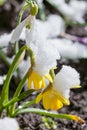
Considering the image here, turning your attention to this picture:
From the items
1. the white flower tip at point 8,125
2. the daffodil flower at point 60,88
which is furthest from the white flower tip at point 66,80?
the white flower tip at point 8,125

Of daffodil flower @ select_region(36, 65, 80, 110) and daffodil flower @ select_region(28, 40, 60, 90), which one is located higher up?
daffodil flower @ select_region(28, 40, 60, 90)

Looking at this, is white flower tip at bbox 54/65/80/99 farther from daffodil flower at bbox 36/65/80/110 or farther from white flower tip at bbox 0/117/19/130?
white flower tip at bbox 0/117/19/130

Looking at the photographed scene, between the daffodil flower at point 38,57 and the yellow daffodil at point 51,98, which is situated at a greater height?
the daffodil flower at point 38,57

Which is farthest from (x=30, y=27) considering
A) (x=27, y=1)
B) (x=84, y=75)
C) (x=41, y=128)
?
(x=84, y=75)

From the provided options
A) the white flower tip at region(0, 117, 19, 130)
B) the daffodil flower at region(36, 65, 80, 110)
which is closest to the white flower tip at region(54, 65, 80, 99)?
the daffodil flower at region(36, 65, 80, 110)

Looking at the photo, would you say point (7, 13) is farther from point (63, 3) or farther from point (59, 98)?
point (59, 98)

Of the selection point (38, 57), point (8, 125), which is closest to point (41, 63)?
point (38, 57)

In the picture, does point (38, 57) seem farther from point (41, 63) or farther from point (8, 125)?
point (8, 125)

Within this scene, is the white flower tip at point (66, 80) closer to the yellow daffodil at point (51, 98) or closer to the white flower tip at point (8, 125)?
the yellow daffodil at point (51, 98)

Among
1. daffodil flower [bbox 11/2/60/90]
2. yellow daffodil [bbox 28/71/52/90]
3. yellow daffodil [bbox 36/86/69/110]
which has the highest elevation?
daffodil flower [bbox 11/2/60/90]
